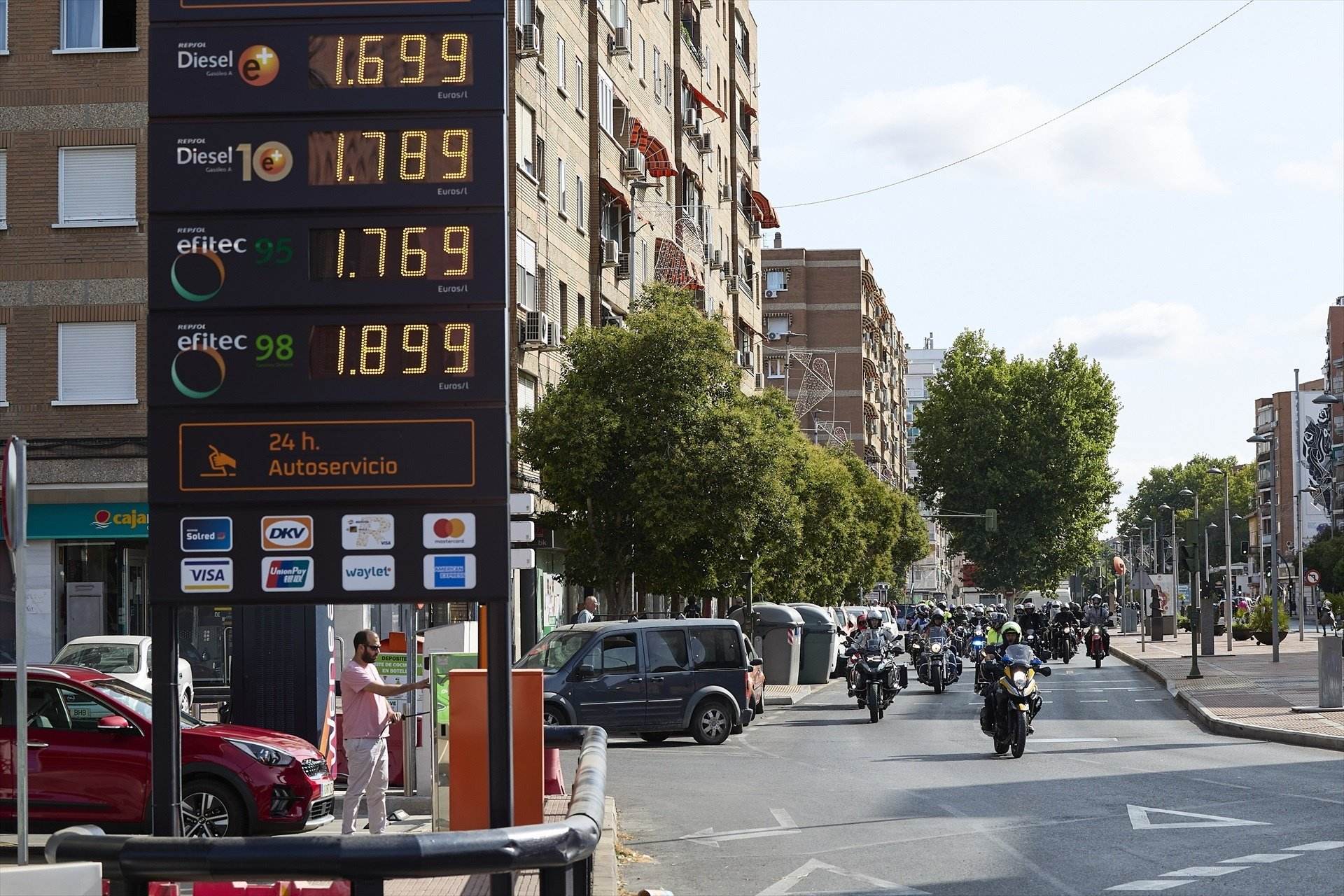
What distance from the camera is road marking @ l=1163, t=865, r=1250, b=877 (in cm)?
1182

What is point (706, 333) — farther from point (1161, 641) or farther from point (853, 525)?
point (1161, 641)

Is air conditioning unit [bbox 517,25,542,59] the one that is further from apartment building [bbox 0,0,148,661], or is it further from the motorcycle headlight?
the motorcycle headlight

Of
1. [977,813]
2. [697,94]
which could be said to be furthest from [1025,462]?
[977,813]

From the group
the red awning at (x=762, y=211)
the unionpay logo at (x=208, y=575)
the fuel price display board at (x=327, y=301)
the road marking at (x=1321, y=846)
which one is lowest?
the road marking at (x=1321, y=846)

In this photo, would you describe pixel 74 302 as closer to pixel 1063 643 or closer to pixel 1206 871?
pixel 1206 871

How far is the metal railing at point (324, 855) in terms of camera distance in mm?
5234

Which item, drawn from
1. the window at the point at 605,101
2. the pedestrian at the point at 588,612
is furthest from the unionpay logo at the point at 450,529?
the window at the point at 605,101

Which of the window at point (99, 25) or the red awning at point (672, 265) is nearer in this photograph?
the window at point (99, 25)

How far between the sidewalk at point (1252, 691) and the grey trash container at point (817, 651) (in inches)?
289

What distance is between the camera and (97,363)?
1266 inches

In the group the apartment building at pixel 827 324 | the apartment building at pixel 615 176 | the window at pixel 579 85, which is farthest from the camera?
the apartment building at pixel 827 324

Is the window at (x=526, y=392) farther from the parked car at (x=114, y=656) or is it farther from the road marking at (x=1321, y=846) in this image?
the road marking at (x=1321, y=846)

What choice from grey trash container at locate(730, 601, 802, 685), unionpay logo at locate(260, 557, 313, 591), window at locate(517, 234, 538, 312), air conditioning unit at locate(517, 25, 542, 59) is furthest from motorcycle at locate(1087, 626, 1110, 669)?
unionpay logo at locate(260, 557, 313, 591)

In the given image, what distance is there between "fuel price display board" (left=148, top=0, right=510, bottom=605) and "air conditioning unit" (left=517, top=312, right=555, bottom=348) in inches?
1164
